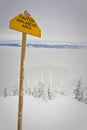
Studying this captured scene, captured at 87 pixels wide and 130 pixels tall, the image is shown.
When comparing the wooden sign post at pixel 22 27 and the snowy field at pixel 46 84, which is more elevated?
the wooden sign post at pixel 22 27

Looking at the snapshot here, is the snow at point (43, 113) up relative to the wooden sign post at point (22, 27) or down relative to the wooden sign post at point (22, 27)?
down

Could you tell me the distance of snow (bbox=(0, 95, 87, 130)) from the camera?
76.5 inches

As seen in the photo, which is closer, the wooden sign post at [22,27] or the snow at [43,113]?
the wooden sign post at [22,27]

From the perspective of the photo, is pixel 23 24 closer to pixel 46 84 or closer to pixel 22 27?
pixel 22 27

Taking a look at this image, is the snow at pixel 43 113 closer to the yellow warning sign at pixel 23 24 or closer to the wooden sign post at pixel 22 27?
the wooden sign post at pixel 22 27

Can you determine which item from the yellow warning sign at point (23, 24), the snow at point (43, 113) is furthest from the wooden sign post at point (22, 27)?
the snow at point (43, 113)

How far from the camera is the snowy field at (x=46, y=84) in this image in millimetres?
1945

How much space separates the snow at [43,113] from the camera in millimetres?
1942

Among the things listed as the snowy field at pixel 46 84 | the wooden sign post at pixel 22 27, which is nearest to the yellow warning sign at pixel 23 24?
the wooden sign post at pixel 22 27

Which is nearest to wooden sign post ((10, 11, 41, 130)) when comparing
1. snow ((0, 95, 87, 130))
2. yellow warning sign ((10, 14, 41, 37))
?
yellow warning sign ((10, 14, 41, 37))

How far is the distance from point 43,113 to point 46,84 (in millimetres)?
251

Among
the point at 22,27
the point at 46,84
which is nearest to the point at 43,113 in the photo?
→ the point at 46,84

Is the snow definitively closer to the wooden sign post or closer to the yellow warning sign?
the wooden sign post

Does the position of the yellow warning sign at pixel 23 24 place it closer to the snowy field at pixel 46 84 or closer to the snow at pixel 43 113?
the snowy field at pixel 46 84
